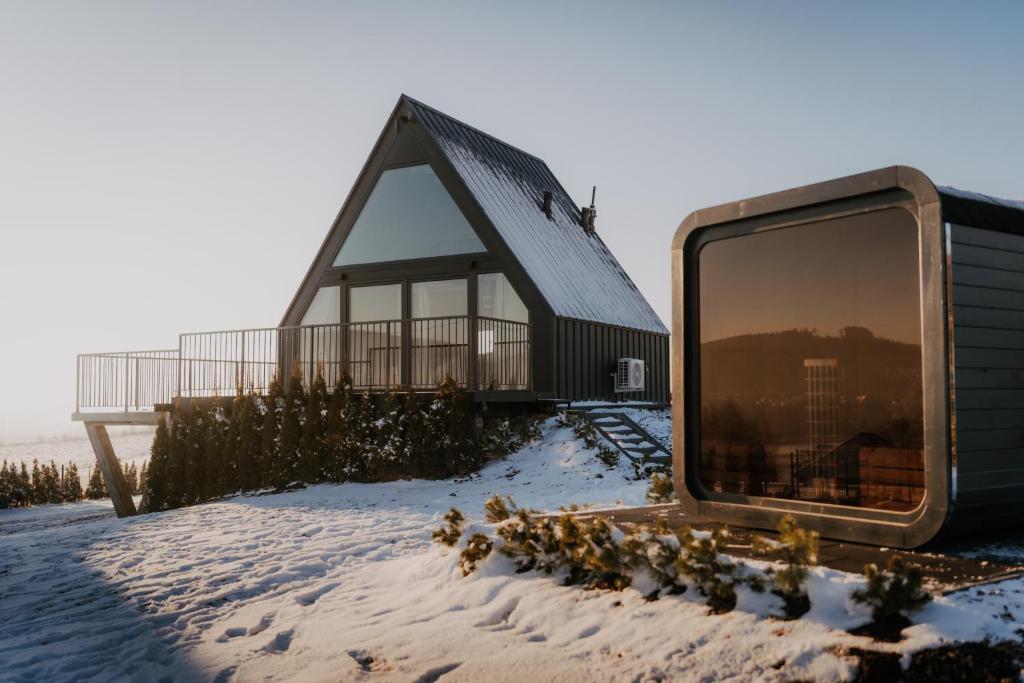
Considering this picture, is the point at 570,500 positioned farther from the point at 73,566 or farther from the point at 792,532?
the point at 792,532

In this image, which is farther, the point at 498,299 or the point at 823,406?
the point at 498,299

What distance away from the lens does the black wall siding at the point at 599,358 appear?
16.6 m

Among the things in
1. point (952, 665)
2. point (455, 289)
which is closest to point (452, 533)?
point (952, 665)

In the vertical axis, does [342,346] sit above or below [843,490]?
above

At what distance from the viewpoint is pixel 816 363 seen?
588 cm

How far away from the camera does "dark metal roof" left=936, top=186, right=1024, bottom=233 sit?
5.10 meters

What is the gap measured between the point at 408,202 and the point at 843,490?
13563 mm

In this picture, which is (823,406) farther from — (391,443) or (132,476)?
(132,476)

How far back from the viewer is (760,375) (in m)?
6.18

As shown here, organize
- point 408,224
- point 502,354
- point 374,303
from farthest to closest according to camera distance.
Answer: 1. point 374,303
2. point 408,224
3. point 502,354

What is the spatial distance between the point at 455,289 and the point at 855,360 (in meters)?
12.3

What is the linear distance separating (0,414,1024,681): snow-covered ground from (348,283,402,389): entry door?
691 cm

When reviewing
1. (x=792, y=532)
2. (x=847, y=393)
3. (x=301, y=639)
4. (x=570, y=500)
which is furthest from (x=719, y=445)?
(x=570, y=500)

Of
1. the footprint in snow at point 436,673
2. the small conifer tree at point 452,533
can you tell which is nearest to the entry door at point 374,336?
the small conifer tree at point 452,533
